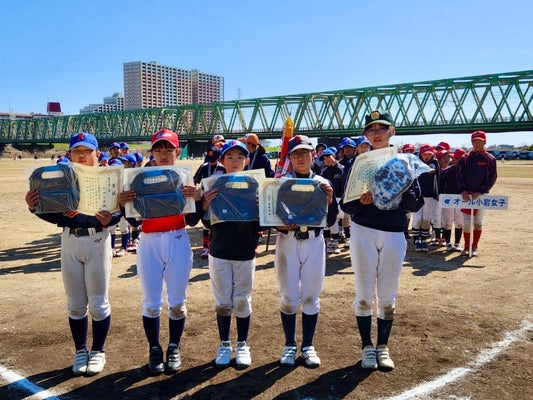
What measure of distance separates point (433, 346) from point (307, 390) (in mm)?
1649

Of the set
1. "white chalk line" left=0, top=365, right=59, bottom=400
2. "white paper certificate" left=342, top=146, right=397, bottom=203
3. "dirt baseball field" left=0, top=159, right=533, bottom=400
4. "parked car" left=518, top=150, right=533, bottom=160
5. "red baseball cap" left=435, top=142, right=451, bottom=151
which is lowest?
"white chalk line" left=0, top=365, right=59, bottom=400

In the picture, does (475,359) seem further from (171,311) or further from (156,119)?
(156,119)

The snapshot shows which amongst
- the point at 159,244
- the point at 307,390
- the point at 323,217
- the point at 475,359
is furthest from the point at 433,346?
the point at 159,244

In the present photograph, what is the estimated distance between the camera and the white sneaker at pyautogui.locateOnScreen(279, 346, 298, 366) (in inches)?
163

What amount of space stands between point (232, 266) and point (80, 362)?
170 centimetres

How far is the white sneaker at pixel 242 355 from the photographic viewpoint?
13.5 feet

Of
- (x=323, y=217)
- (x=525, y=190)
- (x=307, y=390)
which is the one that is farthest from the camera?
(x=525, y=190)

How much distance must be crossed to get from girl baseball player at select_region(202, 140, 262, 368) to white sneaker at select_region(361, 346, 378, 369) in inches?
43.4

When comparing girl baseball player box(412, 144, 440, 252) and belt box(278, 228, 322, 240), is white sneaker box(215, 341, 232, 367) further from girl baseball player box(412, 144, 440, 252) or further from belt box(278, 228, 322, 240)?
A: girl baseball player box(412, 144, 440, 252)

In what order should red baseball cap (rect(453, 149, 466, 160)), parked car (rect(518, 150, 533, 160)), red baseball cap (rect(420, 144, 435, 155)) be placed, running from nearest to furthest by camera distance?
red baseball cap (rect(420, 144, 435, 155)) → red baseball cap (rect(453, 149, 466, 160)) → parked car (rect(518, 150, 533, 160))

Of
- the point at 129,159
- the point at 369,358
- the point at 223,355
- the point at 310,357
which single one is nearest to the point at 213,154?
the point at 129,159

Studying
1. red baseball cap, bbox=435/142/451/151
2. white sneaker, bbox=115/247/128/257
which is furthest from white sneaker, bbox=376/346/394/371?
red baseball cap, bbox=435/142/451/151

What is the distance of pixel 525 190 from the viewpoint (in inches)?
865

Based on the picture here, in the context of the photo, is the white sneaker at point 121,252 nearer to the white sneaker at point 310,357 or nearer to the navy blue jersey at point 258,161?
the navy blue jersey at point 258,161
